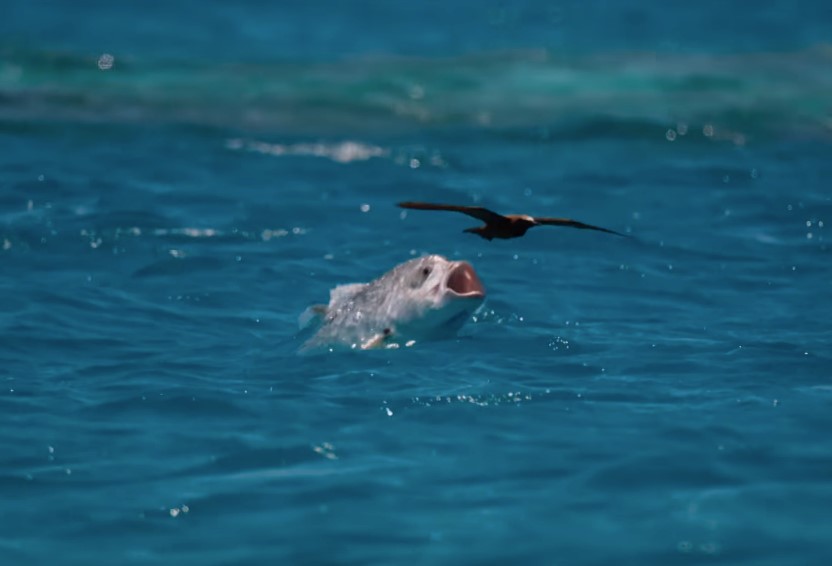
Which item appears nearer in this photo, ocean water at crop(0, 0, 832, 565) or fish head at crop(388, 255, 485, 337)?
ocean water at crop(0, 0, 832, 565)

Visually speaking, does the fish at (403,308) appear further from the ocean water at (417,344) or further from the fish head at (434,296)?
the ocean water at (417,344)

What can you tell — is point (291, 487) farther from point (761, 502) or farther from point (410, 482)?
point (761, 502)

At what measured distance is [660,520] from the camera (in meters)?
6.70

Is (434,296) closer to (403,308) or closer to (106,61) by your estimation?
(403,308)

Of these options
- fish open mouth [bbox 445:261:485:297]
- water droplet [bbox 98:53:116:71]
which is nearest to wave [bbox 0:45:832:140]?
water droplet [bbox 98:53:116:71]

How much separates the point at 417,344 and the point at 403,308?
0.46 m

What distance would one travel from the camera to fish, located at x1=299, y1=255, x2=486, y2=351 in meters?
8.89

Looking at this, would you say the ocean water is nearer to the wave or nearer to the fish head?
the wave

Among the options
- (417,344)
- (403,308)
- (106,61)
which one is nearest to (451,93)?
(106,61)

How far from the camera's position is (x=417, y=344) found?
31.4 feet

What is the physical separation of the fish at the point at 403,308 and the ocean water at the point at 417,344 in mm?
206

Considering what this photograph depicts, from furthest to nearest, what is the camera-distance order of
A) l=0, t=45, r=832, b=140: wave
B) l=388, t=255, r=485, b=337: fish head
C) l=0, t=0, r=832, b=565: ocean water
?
l=0, t=45, r=832, b=140: wave
l=388, t=255, r=485, b=337: fish head
l=0, t=0, r=832, b=565: ocean water

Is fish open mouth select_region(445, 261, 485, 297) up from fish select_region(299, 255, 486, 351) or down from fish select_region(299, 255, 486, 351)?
up

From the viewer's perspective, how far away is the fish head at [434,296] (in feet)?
29.0
